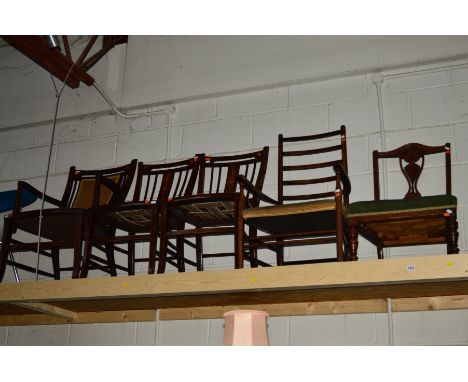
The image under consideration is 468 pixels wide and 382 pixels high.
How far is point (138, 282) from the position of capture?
2863 millimetres

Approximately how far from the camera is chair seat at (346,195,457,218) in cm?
257

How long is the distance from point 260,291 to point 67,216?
1.14 meters

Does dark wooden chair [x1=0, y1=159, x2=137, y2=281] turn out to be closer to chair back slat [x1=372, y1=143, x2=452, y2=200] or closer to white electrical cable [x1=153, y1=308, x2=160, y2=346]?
white electrical cable [x1=153, y1=308, x2=160, y2=346]

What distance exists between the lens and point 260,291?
9.09 ft

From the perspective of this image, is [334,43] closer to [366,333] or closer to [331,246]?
[331,246]

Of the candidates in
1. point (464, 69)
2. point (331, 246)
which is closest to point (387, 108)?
point (464, 69)

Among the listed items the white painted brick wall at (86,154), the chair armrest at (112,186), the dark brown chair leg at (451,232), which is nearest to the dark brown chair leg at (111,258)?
the chair armrest at (112,186)

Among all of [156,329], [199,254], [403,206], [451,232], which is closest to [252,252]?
[199,254]

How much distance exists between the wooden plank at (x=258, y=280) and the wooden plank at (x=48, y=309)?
0.16m

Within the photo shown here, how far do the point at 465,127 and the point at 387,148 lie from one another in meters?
0.45

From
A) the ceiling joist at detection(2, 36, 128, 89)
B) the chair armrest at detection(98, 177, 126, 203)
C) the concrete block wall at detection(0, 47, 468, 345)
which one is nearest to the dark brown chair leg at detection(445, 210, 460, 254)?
the concrete block wall at detection(0, 47, 468, 345)
